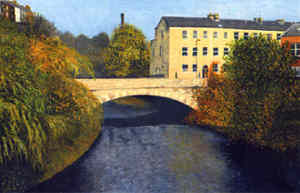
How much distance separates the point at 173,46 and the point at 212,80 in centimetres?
1726

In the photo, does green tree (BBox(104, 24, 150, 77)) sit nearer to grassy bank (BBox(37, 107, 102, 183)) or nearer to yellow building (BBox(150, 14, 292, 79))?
yellow building (BBox(150, 14, 292, 79))

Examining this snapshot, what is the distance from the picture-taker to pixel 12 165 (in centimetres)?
2072

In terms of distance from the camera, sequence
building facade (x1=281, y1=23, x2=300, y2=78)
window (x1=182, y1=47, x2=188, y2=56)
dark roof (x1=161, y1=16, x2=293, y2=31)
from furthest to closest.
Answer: window (x1=182, y1=47, x2=188, y2=56) < dark roof (x1=161, y1=16, x2=293, y2=31) < building facade (x1=281, y1=23, x2=300, y2=78)

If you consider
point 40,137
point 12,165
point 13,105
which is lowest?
point 12,165

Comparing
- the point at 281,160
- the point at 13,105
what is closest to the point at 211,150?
the point at 281,160

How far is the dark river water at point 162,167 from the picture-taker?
21.9 metres

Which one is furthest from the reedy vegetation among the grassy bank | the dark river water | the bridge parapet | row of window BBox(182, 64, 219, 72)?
row of window BBox(182, 64, 219, 72)

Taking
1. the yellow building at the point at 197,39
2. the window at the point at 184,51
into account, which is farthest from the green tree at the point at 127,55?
the window at the point at 184,51

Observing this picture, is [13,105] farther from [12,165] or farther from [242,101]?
[242,101]

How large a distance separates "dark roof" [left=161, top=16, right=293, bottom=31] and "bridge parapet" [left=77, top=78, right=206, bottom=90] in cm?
1729

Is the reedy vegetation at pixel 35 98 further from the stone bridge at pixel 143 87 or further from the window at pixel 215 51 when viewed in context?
the window at pixel 215 51

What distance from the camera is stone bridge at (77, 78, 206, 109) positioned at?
3750 centimetres

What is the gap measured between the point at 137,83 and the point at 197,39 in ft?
73.7

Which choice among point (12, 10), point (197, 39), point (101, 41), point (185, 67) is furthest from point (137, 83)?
point (101, 41)
